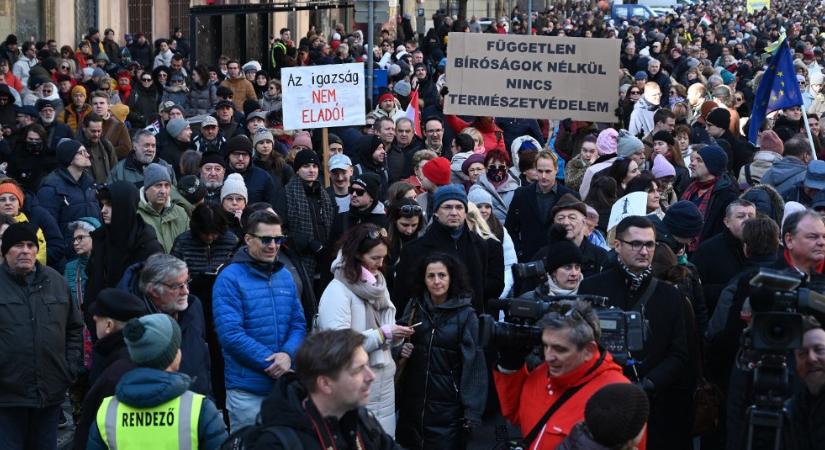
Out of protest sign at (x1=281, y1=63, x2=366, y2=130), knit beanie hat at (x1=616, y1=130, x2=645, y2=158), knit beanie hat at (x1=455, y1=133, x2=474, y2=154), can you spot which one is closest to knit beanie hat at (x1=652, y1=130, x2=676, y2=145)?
knit beanie hat at (x1=616, y1=130, x2=645, y2=158)

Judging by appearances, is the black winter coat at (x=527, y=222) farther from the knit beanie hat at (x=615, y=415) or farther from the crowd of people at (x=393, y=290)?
the knit beanie hat at (x=615, y=415)

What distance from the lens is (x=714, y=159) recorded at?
1003cm

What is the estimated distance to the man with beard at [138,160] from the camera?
11070 mm

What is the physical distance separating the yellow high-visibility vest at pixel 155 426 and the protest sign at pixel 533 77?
8.57m

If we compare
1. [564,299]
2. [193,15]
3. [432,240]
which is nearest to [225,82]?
[193,15]

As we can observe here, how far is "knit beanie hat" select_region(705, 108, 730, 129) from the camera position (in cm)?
1354

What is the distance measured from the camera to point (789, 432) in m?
5.27

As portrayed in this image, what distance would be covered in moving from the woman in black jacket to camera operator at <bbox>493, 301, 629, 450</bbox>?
4.60 ft

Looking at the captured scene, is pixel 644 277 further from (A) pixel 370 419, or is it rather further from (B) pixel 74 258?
(B) pixel 74 258

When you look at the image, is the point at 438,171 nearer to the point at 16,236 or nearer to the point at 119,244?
the point at 119,244

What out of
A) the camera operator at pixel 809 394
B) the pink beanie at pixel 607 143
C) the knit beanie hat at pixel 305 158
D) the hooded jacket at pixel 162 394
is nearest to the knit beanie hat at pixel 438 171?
the knit beanie hat at pixel 305 158

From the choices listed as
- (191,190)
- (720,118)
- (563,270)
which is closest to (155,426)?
(563,270)

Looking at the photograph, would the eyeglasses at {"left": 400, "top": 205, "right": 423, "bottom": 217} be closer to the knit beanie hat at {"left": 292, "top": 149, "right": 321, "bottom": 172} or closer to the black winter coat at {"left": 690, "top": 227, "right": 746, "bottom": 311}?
the knit beanie hat at {"left": 292, "top": 149, "right": 321, "bottom": 172}

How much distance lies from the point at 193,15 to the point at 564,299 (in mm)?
19052
